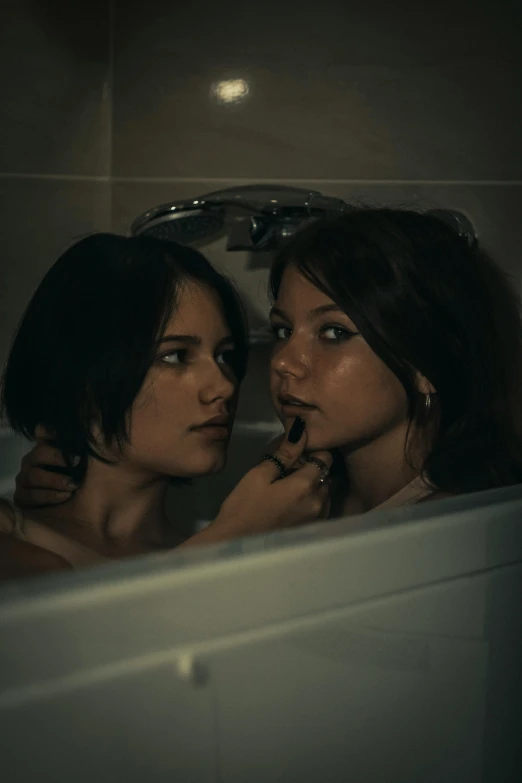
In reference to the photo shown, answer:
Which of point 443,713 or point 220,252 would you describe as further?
point 220,252

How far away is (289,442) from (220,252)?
0.45 m

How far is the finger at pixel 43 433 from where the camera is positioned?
2.86 feet

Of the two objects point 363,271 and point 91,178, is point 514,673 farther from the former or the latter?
point 91,178

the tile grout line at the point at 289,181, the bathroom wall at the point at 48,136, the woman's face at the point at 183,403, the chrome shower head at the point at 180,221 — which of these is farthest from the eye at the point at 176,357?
the tile grout line at the point at 289,181

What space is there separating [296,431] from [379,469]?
0.36 ft

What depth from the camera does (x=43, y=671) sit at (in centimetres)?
43

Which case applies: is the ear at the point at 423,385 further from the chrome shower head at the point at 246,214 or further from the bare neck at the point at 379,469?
the chrome shower head at the point at 246,214

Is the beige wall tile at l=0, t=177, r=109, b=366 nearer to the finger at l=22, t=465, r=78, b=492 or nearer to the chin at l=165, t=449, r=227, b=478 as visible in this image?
the finger at l=22, t=465, r=78, b=492

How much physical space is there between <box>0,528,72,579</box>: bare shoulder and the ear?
411 mm

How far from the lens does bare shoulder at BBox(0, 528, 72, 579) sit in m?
0.63

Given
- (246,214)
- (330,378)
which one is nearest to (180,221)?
(246,214)

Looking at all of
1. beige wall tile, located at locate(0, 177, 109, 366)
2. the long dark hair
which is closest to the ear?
the long dark hair

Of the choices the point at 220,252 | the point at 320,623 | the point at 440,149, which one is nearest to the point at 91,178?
the point at 220,252

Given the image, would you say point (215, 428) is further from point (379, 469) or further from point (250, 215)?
point (250, 215)
